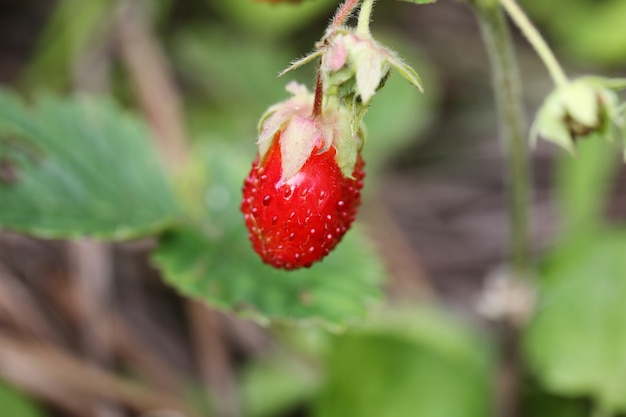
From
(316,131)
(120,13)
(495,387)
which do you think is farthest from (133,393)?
(120,13)

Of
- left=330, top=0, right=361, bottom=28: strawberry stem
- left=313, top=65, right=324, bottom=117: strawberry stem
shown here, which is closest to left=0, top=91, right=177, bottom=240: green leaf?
left=313, top=65, right=324, bottom=117: strawberry stem

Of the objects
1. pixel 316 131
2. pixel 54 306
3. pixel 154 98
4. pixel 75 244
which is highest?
pixel 154 98

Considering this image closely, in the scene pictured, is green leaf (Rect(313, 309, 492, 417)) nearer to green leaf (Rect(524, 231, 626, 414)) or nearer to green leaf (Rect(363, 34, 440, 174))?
green leaf (Rect(524, 231, 626, 414))

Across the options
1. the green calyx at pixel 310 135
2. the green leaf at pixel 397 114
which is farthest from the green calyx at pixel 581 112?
the green leaf at pixel 397 114

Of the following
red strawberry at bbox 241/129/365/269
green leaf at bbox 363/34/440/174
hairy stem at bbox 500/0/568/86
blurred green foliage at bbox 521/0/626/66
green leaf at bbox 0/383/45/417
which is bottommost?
red strawberry at bbox 241/129/365/269

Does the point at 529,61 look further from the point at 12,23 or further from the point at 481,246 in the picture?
the point at 12,23
